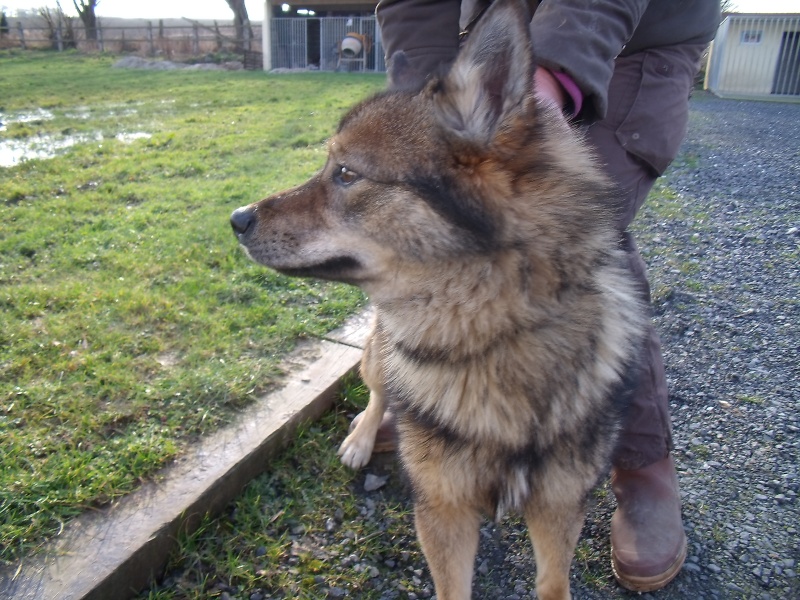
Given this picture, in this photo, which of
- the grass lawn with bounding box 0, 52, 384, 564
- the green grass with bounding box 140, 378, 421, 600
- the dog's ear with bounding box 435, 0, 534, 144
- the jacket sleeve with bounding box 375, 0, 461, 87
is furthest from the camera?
the jacket sleeve with bounding box 375, 0, 461, 87

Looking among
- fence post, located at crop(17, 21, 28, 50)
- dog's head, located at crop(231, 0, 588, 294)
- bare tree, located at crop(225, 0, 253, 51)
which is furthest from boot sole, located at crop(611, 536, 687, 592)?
fence post, located at crop(17, 21, 28, 50)

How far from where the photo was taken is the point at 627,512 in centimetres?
198

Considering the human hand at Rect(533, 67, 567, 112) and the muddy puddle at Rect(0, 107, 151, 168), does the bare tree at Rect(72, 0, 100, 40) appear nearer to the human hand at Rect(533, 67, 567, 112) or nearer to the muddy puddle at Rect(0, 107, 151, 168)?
the muddy puddle at Rect(0, 107, 151, 168)

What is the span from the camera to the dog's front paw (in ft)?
7.37

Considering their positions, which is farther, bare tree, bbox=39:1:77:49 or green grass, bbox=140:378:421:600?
bare tree, bbox=39:1:77:49

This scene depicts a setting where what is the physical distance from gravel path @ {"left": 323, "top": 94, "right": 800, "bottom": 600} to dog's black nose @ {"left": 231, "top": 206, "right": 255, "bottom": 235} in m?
1.04

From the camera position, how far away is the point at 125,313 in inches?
112

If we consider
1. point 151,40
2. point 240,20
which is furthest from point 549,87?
point 240,20

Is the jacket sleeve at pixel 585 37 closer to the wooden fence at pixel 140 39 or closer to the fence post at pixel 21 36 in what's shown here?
the wooden fence at pixel 140 39

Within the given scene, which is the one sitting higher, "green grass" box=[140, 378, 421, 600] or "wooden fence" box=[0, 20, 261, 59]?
"wooden fence" box=[0, 20, 261, 59]

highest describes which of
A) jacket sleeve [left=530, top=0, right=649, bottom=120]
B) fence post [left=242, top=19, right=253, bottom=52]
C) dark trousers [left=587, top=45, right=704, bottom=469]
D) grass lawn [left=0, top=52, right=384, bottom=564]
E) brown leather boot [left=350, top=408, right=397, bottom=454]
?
fence post [left=242, top=19, right=253, bottom=52]

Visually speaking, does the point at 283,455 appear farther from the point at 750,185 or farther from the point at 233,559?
the point at 750,185

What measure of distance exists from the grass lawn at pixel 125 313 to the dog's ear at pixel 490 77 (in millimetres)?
1429

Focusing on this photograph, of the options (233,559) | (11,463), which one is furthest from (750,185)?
(11,463)
